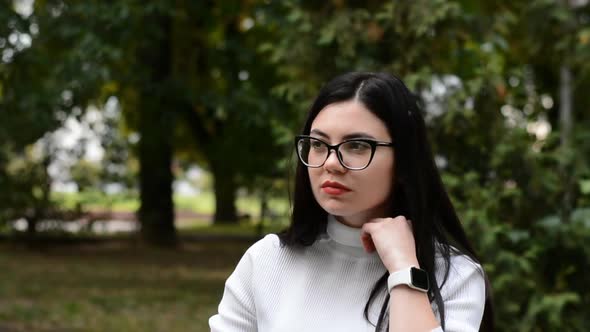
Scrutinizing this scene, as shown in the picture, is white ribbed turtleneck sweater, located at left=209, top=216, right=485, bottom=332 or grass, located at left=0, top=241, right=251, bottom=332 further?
grass, located at left=0, top=241, right=251, bottom=332

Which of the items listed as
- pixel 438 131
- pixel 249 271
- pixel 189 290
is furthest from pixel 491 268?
pixel 189 290

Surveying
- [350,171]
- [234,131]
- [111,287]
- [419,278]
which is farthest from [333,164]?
[234,131]

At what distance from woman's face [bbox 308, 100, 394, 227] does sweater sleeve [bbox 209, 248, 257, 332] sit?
271 millimetres

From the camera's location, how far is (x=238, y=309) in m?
2.02

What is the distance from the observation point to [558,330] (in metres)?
5.53

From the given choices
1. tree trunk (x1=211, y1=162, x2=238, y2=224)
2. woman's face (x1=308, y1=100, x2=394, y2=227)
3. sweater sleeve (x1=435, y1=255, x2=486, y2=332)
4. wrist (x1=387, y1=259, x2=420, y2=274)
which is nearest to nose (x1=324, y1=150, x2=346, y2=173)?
woman's face (x1=308, y1=100, x2=394, y2=227)

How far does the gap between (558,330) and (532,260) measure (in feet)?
1.52

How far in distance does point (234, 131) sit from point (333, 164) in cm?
1308

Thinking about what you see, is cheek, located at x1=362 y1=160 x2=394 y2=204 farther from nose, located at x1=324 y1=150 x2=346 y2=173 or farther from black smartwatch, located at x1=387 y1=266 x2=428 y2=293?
black smartwatch, located at x1=387 y1=266 x2=428 y2=293

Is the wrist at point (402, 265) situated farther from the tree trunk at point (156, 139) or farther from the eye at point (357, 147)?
the tree trunk at point (156, 139)

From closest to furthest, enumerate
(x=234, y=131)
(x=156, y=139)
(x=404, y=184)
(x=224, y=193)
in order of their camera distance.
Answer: (x=404, y=184) → (x=156, y=139) → (x=234, y=131) → (x=224, y=193)

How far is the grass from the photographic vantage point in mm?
8609

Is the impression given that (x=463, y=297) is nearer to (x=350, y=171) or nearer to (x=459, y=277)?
(x=459, y=277)

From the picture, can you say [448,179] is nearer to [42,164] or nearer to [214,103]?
[214,103]
